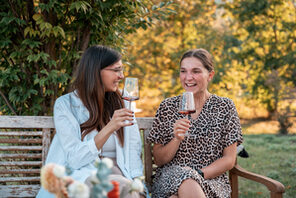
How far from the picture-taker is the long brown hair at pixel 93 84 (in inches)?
115

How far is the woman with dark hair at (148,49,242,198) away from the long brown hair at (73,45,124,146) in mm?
418

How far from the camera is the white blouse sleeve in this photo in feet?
8.83

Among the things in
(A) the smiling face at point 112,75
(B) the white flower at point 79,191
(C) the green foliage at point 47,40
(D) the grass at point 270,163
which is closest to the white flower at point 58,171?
(B) the white flower at point 79,191

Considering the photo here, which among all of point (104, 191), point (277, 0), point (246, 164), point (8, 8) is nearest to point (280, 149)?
point (246, 164)

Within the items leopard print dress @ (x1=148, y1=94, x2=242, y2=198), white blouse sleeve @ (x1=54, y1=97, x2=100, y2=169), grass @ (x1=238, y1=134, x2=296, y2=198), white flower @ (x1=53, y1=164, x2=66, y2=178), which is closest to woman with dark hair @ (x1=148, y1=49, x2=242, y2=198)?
leopard print dress @ (x1=148, y1=94, x2=242, y2=198)

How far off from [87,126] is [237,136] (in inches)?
52.1

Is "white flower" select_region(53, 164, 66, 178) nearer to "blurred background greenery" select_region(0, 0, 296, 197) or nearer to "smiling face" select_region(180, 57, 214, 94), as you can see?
"smiling face" select_region(180, 57, 214, 94)

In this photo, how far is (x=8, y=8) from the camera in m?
3.44

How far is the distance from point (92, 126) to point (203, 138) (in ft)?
3.26

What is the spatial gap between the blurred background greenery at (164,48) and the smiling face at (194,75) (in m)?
0.61

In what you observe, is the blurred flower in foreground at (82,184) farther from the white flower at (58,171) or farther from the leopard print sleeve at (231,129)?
the leopard print sleeve at (231,129)

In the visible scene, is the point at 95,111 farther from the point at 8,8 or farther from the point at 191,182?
the point at 8,8

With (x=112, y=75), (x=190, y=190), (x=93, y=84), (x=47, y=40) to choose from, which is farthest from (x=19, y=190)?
(x=190, y=190)

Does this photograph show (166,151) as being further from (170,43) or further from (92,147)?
→ (170,43)
